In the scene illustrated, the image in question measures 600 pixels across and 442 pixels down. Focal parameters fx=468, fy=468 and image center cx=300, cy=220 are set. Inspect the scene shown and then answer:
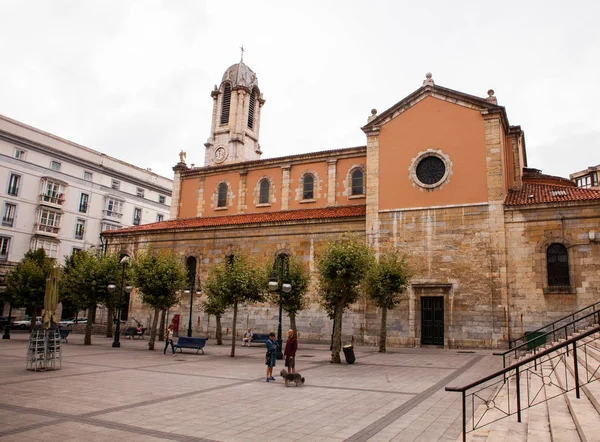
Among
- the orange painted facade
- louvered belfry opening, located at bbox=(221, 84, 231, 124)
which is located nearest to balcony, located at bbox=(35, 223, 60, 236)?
louvered belfry opening, located at bbox=(221, 84, 231, 124)

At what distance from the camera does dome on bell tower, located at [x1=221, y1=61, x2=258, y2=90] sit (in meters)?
48.4

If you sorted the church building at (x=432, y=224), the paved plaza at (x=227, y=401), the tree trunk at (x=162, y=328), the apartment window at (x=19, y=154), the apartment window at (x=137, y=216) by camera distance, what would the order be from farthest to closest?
the apartment window at (x=137, y=216)
the apartment window at (x=19, y=154)
the tree trunk at (x=162, y=328)
the church building at (x=432, y=224)
the paved plaza at (x=227, y=401)

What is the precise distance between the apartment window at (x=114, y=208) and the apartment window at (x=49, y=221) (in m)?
6.27

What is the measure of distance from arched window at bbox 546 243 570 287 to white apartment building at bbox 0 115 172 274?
45.0m

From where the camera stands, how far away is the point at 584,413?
8008mm

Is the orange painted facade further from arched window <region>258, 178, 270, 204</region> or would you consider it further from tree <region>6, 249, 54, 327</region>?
tree <region>6, 249, 54, 327</region>

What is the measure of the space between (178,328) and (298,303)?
1239cm

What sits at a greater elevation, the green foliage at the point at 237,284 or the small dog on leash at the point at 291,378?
the green foliage at the point at 237,284

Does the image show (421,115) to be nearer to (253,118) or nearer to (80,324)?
(253,118)

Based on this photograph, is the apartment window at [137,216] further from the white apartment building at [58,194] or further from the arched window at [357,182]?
the arched window at [357,182]

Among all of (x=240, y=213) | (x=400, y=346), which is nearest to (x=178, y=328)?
(x=240, y=213)

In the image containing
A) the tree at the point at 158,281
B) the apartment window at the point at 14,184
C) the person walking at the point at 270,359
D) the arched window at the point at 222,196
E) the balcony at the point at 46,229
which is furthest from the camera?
the balcony at the point at 46,229

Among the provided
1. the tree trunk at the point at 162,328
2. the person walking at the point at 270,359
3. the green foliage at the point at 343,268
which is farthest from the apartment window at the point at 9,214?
the person walking at the point at 270,359

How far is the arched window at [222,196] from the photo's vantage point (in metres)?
39.7
